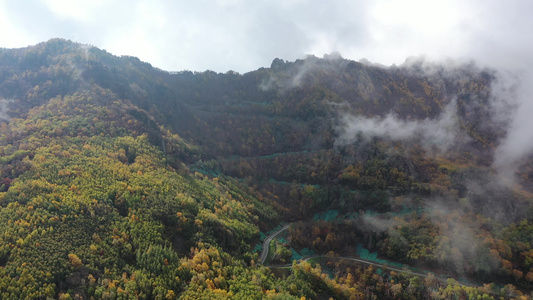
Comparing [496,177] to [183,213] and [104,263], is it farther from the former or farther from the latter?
[104,263]

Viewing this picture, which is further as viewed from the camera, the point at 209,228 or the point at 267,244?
the point at 267,244

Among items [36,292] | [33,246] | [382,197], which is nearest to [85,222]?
[33,246]

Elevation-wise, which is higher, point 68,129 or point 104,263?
point 68,129

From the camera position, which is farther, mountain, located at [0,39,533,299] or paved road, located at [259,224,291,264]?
paved road, located at [259,224,291,264]

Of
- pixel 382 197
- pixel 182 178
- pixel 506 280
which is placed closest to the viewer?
pixel 506 280

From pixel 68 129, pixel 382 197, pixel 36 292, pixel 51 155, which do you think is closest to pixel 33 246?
pixel 36 292

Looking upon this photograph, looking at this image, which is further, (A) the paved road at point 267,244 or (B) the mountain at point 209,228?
(A) the paved road at point 267,244

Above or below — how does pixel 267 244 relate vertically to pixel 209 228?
below

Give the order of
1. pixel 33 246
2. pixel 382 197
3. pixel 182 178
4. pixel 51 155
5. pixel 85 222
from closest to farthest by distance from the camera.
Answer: pixel 33 246 → pixel 85 222 → pixel 51 155 → pixel 182 178 → pixel 382 197

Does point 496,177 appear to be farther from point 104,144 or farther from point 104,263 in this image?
point 104,144

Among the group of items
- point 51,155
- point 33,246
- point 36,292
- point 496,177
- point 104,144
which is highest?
point 496,177

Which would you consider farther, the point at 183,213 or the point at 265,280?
the point at 183,213
